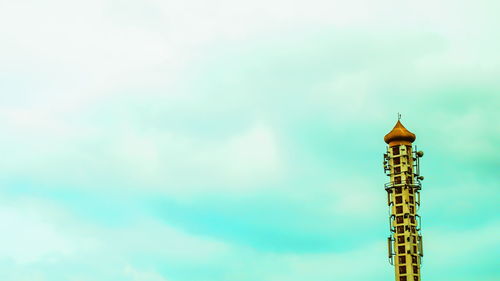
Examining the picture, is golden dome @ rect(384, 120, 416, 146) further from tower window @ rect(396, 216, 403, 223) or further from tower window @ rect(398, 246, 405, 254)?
tower window @ rect(398, 246, 405, 254)

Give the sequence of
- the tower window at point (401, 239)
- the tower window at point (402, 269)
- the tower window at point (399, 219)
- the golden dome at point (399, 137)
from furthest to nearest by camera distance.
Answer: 1. the golden dome at point (399, 137)
2. the tower window at point (399, 219)
3. the tower window at point (401, 239)
4. the tower window at point (402, 269)

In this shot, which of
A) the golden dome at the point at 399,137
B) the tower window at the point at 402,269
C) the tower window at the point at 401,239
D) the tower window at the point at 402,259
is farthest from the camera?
the golden dome at the point at 399,137

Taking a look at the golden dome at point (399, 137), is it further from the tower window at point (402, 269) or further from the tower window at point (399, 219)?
the tower window at point (402, 269)

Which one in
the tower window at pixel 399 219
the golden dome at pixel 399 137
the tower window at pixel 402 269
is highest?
the golden dome at pixel 399 137

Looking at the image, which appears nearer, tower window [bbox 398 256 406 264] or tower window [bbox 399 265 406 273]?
tower window [bbox 399 265 406 273]

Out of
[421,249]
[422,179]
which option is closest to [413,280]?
[421,249]

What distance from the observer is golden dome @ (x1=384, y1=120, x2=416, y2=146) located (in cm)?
15500

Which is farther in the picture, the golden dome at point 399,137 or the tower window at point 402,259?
the golden dome at point 399,137

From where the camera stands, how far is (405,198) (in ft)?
500

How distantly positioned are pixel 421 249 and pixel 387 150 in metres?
19.3

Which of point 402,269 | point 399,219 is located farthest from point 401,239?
point 402,269

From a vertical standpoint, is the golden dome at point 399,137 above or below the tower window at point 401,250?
above

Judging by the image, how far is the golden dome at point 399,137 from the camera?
155m

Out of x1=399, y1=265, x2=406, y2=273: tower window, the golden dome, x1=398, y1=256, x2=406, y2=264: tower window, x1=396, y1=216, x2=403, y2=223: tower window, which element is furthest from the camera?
the golden dome
